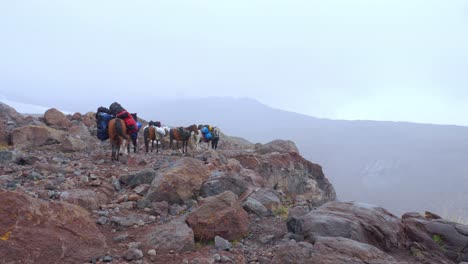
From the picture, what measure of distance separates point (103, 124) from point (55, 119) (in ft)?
45.0

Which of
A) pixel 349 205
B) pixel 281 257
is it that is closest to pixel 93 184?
pixel 281 257

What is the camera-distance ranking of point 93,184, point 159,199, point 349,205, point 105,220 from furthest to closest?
point 93,184, point 159,199, point 349,205, point 105,220

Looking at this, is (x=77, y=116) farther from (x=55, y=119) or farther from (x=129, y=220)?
(x=129, y=220)

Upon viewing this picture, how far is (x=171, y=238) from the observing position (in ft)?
15.5

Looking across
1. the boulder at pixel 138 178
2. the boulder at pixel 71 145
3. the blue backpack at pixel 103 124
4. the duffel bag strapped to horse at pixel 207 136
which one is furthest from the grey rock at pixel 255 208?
the duffel bag strapped to horse at pixel 207 136

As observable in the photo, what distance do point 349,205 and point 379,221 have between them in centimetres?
61

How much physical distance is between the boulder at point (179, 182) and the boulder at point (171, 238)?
1664mm

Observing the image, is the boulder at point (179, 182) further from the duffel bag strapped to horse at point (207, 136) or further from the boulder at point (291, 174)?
the duffel bag strapped to horse at point (207, 136)

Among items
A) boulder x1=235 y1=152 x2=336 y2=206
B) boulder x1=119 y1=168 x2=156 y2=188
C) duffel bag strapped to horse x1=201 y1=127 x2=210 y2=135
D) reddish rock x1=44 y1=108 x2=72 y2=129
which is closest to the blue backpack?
boulder x1=119 y1=168 x2=156 y2=188

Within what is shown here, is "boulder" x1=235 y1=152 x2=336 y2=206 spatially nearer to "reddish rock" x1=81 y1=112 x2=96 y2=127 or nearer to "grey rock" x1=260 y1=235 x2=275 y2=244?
"grey rock" x1=260 y1=235 x2=275 y2=244

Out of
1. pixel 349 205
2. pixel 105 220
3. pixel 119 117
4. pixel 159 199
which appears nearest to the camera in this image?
pixel 105 220

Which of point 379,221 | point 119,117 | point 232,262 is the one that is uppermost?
point 119,117

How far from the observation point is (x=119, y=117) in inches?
424

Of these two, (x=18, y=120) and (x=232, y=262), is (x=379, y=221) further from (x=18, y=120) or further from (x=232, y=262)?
(x=18, y=120)
